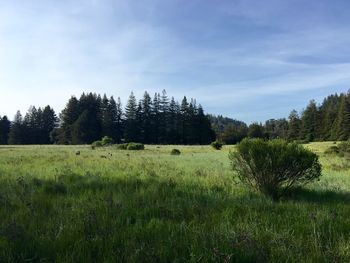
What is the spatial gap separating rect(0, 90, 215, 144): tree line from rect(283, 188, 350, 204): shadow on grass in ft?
235

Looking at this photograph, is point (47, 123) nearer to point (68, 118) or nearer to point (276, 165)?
point (68, 118)

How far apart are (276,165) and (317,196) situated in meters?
1.15

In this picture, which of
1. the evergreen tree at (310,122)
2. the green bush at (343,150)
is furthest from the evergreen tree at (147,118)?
the green bush at (343,150)

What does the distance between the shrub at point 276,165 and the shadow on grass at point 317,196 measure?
0.21 metres

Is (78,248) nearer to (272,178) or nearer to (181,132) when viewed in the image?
(272,178)

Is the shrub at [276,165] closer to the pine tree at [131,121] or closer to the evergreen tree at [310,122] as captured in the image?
the pine tree at [131,121]

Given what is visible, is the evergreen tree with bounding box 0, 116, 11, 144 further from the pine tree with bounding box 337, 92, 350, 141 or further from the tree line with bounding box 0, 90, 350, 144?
the pine tree with bounding box 337, 92, 350, 141

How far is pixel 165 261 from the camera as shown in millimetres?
4105

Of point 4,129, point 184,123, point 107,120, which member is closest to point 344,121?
point 184,123

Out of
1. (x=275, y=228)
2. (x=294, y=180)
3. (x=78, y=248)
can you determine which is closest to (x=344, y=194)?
(x=294, y=180)

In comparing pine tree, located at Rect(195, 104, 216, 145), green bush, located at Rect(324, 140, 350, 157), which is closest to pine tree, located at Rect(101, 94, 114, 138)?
pine tree, located at Rect(195, 104, 216, 145)

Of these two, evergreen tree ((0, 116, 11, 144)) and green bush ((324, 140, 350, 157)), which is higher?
evergreen tree ((0, 116, 11, 144))

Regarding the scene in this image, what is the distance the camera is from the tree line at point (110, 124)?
80.5 meters

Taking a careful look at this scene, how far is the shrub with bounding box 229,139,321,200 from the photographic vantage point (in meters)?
8.66
